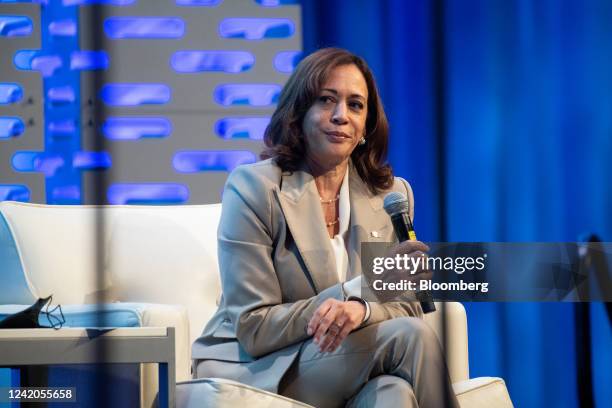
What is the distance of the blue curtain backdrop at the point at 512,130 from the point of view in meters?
2.96

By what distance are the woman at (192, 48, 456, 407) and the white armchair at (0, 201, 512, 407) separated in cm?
33

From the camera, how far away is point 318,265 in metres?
2.07

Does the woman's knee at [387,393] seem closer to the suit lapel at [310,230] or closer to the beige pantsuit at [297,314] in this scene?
the beige pantsuit at [297,314]

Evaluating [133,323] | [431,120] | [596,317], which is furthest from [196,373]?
[596,317]

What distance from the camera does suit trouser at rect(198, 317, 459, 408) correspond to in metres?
1.87

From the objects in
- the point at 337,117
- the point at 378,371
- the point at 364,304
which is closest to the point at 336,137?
the point at 337,117

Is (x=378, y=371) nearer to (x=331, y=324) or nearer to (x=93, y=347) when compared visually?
(x=331, y=324)

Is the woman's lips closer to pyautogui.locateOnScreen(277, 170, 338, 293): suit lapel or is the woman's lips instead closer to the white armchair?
pyautogui.locateOnScreen(277, 170, 338, 293): suit lapel

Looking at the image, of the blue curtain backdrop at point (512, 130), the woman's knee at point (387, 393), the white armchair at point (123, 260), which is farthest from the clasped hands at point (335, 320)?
the blue curtain backdrop at point (512, 130)

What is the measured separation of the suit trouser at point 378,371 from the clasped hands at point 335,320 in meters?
0.03

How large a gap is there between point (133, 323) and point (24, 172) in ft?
4.46

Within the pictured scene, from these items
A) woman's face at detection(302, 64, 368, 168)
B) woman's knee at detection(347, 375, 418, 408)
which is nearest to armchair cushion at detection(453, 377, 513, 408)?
woman's knee at detection(347, 375, 418, 408)

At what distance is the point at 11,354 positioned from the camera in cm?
181

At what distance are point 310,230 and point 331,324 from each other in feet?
0.96
